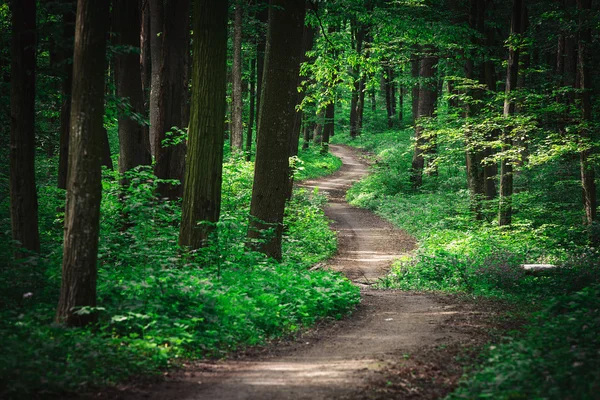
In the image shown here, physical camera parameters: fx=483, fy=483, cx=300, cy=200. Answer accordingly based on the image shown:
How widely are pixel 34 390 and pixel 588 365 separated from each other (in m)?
5.34

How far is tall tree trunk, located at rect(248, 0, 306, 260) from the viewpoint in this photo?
36.5 ft

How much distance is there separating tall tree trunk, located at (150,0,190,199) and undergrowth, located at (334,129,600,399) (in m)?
7.08

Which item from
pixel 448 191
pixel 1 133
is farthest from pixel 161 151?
pixel 448 191

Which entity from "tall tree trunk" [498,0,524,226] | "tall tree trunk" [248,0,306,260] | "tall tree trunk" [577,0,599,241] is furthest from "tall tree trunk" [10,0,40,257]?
"tall tree trunk" [577,0,599,241]

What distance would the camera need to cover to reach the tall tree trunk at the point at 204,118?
9.52 metres

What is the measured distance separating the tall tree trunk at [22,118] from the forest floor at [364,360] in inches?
176

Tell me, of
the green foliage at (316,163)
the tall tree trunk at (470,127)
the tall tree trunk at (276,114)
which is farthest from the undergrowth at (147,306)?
the green foliage at (316,163)

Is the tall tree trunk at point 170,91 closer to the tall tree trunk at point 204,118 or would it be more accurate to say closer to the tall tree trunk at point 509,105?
the tall tree trunk at point 204,118

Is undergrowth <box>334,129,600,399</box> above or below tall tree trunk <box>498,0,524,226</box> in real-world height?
below

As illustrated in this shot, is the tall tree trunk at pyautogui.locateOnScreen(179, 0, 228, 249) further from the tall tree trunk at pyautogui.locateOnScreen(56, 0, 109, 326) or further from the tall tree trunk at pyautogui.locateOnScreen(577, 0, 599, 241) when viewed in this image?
the tall tree trunk at pyautogui.locateOnScreen(577, 0, 599, 241)

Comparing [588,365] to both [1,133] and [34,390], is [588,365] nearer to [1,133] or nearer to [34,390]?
[34,390]

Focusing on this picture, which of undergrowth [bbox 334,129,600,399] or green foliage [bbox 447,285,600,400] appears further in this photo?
undergrowth [bbox 334,129,600,399]

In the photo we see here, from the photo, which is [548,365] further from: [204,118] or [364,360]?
[204,118]

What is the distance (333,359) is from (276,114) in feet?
21.2
